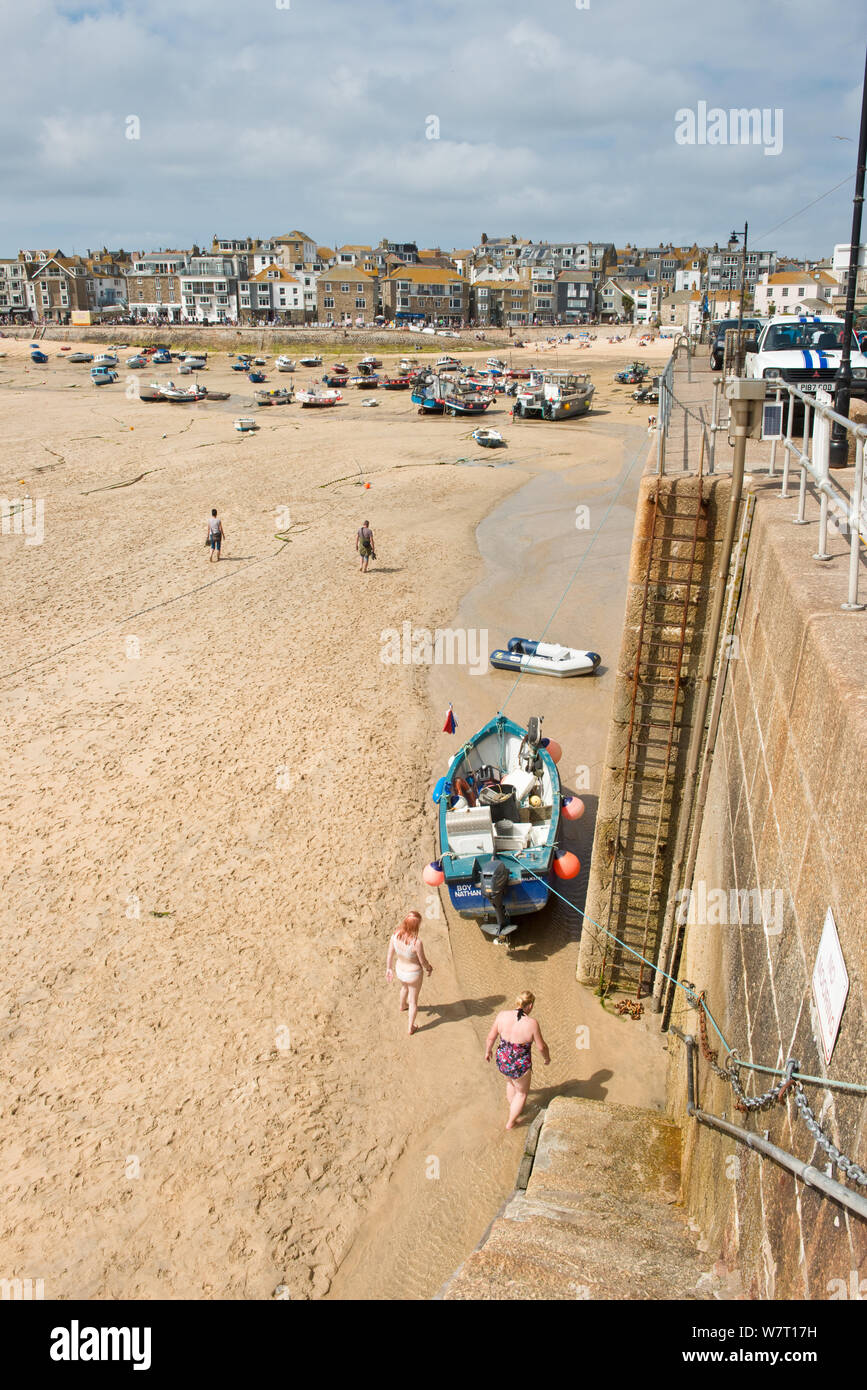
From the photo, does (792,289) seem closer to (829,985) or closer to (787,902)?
(787,902)

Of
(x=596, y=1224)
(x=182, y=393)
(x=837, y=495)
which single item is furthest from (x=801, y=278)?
(x=596, y=1224)

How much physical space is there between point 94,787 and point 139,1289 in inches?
299

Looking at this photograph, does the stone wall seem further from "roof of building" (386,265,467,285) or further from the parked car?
"roof of building" (386,265,467,285)

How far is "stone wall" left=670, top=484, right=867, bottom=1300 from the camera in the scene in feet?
10.3

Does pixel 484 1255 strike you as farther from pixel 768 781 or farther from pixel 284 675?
pixel 284 675

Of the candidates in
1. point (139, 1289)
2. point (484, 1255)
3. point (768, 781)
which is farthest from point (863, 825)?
point (139, 1289)

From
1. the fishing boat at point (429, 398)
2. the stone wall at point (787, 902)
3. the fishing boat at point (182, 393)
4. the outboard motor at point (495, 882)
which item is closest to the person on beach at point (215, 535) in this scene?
the outboard motor at point (495, 882)

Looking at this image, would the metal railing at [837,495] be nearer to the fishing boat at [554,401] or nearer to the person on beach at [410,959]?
the person on beach at [410,959]

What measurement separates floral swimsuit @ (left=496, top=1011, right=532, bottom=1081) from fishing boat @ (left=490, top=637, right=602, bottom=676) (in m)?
9.80

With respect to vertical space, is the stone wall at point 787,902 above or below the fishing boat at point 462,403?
below

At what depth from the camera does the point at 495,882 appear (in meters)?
9.98
